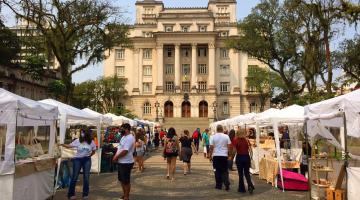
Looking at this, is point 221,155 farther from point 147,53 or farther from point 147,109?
point 147,53

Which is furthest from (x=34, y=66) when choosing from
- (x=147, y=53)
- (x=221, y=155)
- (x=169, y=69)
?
(x=221, y=155)

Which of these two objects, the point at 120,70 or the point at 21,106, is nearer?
the point at 21,106

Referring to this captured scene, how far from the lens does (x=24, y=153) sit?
10594 millimetres

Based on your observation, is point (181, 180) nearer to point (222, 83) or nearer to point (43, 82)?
point (43, 82)

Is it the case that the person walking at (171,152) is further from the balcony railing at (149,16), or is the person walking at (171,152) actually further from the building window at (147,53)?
the balcony railing at (149,16)

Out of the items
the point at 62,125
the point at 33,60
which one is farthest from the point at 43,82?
the point at 62,125

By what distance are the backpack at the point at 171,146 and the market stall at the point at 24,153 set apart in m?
4.86

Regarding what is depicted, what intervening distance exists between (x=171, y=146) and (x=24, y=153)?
22.3 ft

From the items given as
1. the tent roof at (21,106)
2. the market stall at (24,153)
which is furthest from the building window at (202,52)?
the tent roof at (21,106)

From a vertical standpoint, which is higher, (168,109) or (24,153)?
(168,109)

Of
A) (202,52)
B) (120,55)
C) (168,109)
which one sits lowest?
(168,109)

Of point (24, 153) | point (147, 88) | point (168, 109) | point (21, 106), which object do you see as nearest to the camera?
point (21, 106)

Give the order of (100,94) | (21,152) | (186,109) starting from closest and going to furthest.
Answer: (21,152) → (100,94) → (186,109)

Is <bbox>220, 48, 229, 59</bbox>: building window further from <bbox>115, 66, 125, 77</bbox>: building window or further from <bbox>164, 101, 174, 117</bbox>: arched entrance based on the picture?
<bbox>115, 66, 125, 77</bbox>: building window
